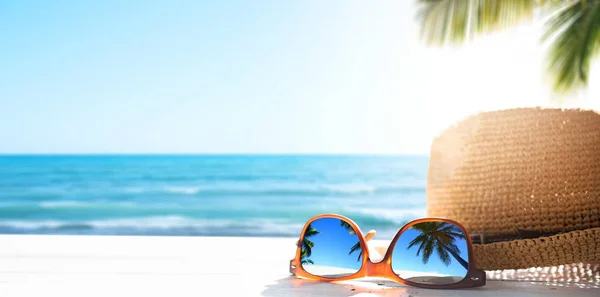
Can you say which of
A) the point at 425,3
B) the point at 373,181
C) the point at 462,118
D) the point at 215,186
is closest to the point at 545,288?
the point at 462,118

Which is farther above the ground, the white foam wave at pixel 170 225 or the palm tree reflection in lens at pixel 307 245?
the palm tree reflection in lens at pixel 307 245

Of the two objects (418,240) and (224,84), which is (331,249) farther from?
(224,84)

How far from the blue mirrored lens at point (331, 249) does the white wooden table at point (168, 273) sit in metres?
0.03

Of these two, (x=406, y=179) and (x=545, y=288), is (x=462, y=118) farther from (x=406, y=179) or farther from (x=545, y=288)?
A: (x=406, y=179)

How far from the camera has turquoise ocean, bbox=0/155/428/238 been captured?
31.6 feet

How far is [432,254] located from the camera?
103cm

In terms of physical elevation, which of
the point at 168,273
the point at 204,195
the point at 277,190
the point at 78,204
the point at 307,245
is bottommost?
the point at 78,204

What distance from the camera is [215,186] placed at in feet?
51.0

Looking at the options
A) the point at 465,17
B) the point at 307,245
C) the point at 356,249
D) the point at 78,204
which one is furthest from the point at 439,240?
the point at 78,204

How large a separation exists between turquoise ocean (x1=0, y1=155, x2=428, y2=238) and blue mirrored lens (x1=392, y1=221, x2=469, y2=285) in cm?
699

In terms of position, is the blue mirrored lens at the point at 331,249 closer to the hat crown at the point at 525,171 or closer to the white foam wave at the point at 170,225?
the hat crown at the point at 525,171

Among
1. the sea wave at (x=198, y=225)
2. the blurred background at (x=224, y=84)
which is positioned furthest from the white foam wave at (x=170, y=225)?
the blurred background at (x=224, y=84)

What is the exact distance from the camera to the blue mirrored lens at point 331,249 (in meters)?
1.07

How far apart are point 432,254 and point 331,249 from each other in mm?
197
